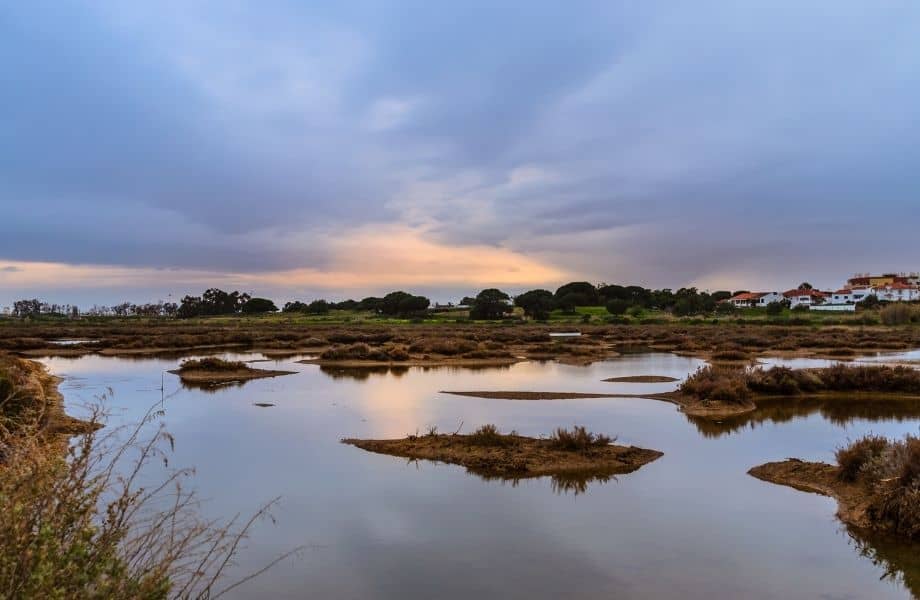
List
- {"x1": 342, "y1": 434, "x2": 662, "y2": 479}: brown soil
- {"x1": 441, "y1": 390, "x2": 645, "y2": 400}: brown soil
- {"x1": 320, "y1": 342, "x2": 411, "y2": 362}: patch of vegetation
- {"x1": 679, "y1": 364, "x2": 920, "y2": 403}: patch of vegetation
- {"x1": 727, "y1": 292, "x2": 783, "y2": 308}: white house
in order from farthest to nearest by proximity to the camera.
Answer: {"x1": 727, "y1": 292, "x2": 783, "y2": 308}: white house, {"x1": 320, "y1": 342, "x2": 411, "y2": 362}: patch of vegetation, {"x1": 441, "y1": 390, "x2": 645, "y2": 400}: brown soil, {"x1": 679, "y1": 364, "x2": 920, "y2": 403}: patch of vegetation, {"x1": 342, "y1": 434, "x2": 662, "y2": 479}: brown soil

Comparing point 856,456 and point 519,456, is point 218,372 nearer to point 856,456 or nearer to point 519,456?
point 519,456

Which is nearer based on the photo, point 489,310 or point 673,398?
point 673,398

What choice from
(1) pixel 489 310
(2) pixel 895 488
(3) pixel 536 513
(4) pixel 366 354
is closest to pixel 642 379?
(4) pixel 366 354

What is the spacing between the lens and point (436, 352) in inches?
1694

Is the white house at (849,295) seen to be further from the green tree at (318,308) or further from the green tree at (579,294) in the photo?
the green tree at (318,308)

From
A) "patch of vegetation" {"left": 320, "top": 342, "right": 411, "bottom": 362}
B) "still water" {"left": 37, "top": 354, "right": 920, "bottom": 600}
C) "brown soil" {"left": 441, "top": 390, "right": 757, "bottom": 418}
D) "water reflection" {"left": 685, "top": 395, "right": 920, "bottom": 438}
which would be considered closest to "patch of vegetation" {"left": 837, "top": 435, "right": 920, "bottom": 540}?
"still water" {"left": 37, "top": 354, "right": 920, "bottom": 600}

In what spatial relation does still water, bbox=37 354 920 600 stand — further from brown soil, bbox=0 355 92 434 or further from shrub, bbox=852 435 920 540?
brown soil, bbox=0 355 92 434

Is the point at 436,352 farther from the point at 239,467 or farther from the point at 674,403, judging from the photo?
the point at 239,467

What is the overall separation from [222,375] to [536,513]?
23213mm

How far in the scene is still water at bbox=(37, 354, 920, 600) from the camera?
832cm

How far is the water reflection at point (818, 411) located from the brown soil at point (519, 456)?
13.7 feet

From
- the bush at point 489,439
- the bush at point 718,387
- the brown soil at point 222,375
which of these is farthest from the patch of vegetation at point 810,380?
the brown soil at point 222,375

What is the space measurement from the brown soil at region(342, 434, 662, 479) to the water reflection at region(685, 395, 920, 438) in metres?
A: 4.19

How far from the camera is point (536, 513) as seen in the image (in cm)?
1085
